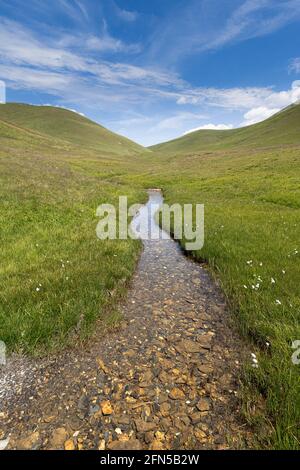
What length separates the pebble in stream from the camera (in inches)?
152

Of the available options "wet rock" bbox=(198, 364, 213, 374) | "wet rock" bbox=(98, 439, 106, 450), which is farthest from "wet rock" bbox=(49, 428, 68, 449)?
"wet rock" bbox=(198, 364, 213, 374)

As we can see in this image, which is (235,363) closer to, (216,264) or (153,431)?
(153,431)

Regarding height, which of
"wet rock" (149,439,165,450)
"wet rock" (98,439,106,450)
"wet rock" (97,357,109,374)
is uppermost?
"wet rock" (97,357,109,374)

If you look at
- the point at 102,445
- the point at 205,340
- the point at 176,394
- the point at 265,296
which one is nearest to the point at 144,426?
the point at 102,445

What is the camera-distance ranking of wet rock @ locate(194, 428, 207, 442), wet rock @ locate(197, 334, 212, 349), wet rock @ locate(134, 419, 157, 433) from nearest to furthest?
1. wet rock @ locate(194, 428, 207, 442)
2. wet rock @ locate(134, 419, 157, 433)
3. wet rock @ locate(197, 334, 212, 349)

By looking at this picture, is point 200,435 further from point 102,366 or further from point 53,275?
point 53,275

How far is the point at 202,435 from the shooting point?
388 cm

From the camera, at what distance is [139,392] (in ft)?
15.3

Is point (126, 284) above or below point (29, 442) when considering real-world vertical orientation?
above

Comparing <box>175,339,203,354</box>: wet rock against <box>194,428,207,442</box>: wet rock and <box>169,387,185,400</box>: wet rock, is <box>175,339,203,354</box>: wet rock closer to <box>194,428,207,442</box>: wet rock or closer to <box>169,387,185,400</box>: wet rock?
<box>169,387,185,400</box>: wet rock

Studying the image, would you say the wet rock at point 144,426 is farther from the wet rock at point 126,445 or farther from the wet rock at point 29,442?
the wet rock at point 29,442

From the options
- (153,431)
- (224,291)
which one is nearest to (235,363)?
(153,431)

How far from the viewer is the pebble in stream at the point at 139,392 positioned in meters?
3.86
